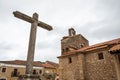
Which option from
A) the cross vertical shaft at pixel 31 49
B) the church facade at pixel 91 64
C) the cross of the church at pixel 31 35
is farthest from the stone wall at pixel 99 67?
the cross vertical shaft at pixel 31 49

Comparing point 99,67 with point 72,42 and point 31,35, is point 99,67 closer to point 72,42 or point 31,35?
point 72,42

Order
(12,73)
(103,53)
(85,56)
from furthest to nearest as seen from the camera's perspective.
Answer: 1. (12,73)
2. (85,56)
3. (103,53)

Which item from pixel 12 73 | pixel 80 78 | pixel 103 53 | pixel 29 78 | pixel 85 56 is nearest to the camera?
pixel 29 78

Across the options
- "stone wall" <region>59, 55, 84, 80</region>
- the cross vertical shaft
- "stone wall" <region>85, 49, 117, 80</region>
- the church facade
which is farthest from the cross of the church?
"stone wall" <region>59, 55, 84, 80</region>

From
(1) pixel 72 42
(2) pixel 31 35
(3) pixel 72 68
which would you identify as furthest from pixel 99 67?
(2) pixel 31 35

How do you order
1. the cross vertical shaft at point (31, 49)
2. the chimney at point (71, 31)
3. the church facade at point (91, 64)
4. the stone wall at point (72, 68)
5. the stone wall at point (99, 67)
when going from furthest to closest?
the chimney at point (71, 31), the stone wall at point (72, 68), the church facade at point (91, 64), the stone wall at point (99, 67), the cross vertical shaft at point (31, 49)

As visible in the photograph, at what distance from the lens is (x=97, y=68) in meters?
17.5

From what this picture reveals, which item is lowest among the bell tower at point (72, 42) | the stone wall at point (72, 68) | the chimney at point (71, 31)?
the stone wall at point (72, 68)

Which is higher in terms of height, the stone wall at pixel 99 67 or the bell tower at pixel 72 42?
the bell tower at pixel 72 42

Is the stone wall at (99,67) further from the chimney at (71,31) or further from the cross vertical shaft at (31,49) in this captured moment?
the cross vertical shaft at (31,49)

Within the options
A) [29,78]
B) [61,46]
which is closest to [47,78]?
[61,46]

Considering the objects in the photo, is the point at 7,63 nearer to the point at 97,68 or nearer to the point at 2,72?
the point at 2,72

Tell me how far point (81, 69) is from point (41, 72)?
18.0 metres

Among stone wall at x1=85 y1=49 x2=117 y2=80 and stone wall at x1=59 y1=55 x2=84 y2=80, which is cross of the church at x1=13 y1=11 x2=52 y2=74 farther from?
stone wall at x1=59 y1=55 x2=84 y2=80
